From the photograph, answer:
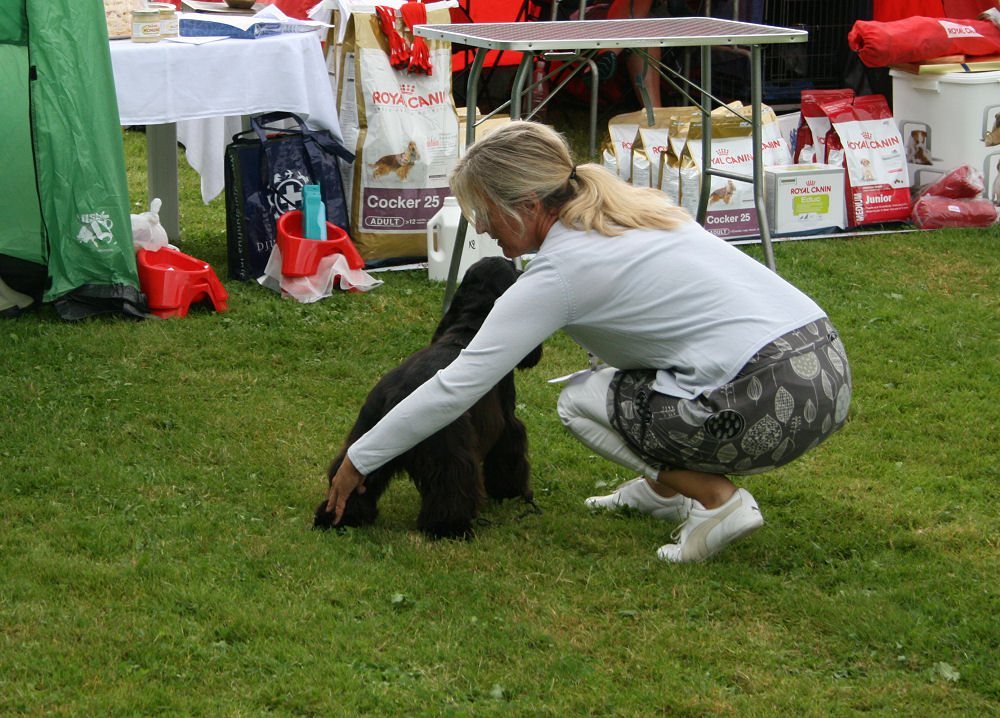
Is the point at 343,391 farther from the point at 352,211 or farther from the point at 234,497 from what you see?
the point at 352,211

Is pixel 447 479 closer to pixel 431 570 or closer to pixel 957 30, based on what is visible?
pixel 431 570

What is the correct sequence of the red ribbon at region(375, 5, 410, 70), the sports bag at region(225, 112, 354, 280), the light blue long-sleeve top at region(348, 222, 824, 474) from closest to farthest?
1. the light blue long-sleeve top at region(348, 222, 824, 474)
2. the sports bag at region(225, 112, 354, 280)
3. the red ribbon at region(375, 5, 410, 70)

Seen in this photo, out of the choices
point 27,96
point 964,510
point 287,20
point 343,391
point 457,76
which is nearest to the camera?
point 964,510

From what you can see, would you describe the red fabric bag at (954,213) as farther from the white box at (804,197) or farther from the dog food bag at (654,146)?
the dog food bag at (654,146)

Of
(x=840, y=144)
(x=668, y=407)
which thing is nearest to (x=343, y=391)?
(x=668, y=407)

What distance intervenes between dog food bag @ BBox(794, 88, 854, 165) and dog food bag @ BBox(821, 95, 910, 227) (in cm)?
8

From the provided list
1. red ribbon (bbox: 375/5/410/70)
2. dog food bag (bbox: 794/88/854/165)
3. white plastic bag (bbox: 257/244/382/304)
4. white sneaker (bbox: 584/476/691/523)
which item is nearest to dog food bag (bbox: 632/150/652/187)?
dog food bag (bbox: 794/88/854/165)

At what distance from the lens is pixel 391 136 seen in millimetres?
5727

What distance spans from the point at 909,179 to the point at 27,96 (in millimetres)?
4776

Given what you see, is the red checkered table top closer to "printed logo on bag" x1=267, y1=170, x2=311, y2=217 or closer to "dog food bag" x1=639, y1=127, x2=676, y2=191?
"printed logo on bag" x1=267, y1=170, x2=311, y2=217

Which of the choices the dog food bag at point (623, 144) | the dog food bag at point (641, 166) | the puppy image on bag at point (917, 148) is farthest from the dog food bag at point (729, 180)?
the puppy image on bag at point (917, 148)

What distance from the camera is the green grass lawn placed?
2.39m

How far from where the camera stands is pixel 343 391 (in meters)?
4.23

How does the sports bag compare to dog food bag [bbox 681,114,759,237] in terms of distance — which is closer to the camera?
the sports bag
